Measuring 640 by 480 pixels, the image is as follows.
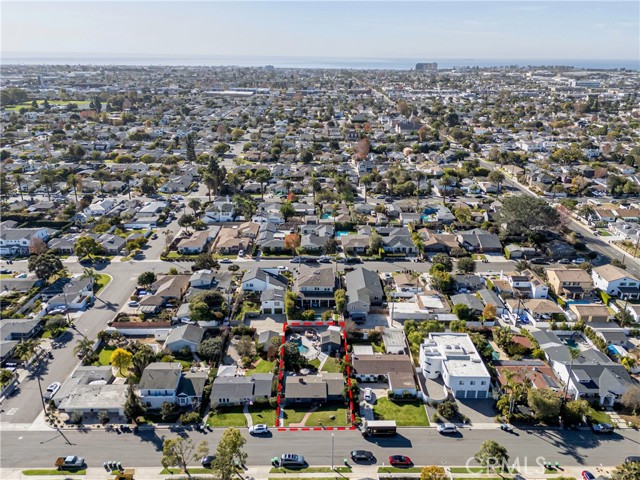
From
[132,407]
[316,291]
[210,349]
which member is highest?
[316,291]

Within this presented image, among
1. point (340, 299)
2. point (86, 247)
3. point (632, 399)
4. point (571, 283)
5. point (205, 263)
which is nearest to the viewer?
point (632, 399)

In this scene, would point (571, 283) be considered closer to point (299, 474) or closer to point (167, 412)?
point (299, 474)

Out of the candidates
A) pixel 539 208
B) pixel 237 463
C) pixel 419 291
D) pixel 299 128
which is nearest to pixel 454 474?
pixel 237 463

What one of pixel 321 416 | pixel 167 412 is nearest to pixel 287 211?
pixel 321 416

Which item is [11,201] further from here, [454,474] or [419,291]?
[454,474]

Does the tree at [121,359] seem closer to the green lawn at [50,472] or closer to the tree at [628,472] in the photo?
the green lawn at [50,472]

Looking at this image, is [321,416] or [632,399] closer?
[632,399]

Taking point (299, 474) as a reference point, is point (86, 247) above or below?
above
